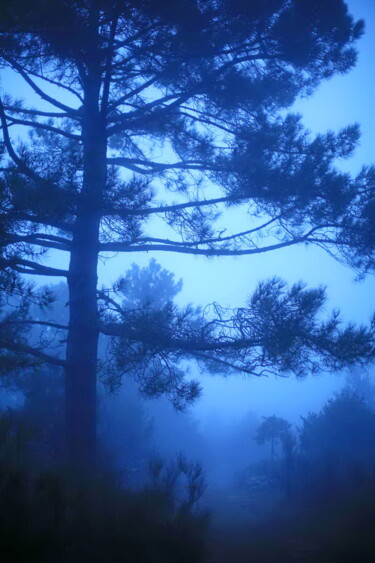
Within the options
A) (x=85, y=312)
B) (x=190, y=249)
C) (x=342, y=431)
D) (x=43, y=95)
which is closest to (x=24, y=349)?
(x=85, y=312)

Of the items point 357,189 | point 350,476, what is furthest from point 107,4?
point 350,476

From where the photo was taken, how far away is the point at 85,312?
266 inches

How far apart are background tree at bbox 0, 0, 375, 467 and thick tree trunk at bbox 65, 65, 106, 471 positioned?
2 centimetres

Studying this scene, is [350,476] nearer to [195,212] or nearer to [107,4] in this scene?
[195,212]

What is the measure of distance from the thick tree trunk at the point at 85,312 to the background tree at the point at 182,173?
2 centimetres

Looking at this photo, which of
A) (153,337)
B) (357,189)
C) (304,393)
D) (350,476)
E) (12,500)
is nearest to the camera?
(12,500)

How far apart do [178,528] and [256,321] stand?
3123 mm

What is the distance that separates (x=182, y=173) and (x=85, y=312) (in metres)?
3.30

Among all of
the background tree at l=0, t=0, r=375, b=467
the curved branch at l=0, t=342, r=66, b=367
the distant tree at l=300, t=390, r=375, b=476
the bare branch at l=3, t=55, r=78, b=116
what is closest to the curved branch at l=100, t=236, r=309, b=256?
the background tree at l=0, t=0, r=375, b=467

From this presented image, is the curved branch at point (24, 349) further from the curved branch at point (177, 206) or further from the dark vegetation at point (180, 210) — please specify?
the curved branch at point (177, 206)

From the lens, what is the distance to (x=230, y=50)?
7.55 m

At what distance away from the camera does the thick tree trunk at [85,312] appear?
6258 millimetres

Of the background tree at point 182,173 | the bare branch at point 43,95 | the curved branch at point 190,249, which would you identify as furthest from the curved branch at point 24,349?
the bare branch at point 43,95

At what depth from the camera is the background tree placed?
6.19 meters
